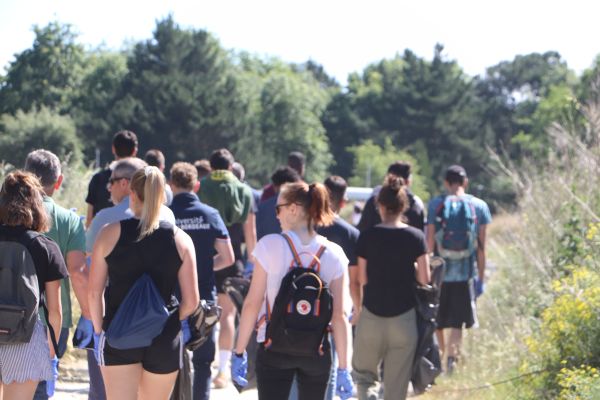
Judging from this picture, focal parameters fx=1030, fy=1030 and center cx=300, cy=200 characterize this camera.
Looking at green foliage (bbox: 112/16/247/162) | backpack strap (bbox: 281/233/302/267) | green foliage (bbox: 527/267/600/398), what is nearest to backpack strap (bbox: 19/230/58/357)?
backpack strap (bbox: 281/233/302/267)

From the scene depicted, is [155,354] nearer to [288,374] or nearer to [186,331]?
[186,331]

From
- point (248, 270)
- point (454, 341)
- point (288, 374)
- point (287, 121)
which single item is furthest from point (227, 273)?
point (287, 121)

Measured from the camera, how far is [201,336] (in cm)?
557

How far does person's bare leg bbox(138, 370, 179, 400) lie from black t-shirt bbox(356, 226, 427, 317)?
75.1 inches

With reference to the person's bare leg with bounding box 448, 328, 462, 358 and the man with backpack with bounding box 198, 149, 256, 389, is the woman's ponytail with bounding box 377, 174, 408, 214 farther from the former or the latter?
the person's bare leg with bounding box 448, 328, 462, 358

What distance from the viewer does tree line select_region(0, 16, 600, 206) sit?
62781 millimetres

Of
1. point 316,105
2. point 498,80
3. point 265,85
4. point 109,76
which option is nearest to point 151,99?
point 109,76

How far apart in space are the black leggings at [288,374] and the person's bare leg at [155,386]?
47 centimetres

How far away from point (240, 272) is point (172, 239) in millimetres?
4187

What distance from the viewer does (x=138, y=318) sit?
5.18 meters

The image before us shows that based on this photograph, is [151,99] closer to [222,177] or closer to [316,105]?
[316,105]

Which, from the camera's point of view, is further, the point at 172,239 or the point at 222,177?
the point at 222,177

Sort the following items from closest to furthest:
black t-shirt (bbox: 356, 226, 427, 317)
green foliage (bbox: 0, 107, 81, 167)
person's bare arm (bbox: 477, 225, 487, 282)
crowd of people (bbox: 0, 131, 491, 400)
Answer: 1. crowd of people (bbox: 0, 131, 491, 400)
2. black t-shirt (bbox: 356, 226, 427, 317)
3. person's bare arm (bbox: 477, 225, 487, 282)
4. green foliage (bbox: 0, 107, 81, 167)

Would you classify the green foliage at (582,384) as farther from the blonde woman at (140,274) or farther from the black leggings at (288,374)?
the blonde woman at (140,274)
